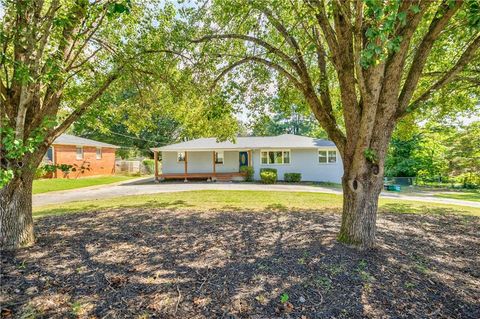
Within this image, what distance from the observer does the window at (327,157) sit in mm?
21641

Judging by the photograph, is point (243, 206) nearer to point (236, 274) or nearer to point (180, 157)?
point (236, 274)

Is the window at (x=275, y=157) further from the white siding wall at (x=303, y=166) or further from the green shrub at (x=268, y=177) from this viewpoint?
the green shrub at (x=268, y=177)

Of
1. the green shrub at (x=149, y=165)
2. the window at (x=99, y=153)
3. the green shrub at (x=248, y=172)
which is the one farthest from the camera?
the green shrub at (x=149, y=165)

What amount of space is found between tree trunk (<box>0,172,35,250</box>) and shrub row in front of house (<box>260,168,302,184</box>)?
1604cm

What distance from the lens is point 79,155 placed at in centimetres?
2433

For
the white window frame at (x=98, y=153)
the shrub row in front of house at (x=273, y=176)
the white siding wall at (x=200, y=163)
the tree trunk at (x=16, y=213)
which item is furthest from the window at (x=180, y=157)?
the tree trunk at (x=16, y=213)

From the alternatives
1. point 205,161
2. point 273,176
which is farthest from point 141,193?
point 273,176

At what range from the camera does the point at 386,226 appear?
6.46 m

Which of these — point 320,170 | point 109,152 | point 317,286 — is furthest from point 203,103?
point 109,152

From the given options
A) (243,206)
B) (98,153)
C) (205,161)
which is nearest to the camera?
(243,206)

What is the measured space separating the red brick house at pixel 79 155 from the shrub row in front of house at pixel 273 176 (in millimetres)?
13409

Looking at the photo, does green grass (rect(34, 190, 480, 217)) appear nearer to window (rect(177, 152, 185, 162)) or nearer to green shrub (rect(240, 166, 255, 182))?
green shrub (rect(240, 166, 255, 182))

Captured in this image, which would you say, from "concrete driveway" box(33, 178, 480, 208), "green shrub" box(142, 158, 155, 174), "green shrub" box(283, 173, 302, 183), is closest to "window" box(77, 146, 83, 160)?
"green shrub" box(142, 158, 155, 174)

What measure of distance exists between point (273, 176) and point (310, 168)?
4.12 m
